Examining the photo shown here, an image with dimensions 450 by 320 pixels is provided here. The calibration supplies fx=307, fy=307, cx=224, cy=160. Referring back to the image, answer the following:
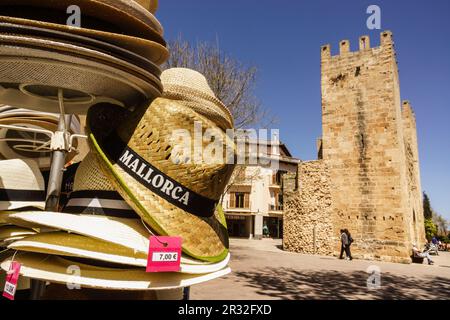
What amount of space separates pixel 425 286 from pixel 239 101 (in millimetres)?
7705

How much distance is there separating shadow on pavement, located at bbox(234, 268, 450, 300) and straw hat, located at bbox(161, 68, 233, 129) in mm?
5230

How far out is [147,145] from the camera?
1.43 meters

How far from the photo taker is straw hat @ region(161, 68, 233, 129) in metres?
1.73

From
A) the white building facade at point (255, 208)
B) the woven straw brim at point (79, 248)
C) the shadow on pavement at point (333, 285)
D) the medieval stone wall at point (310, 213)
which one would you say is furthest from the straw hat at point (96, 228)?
the white building facade at point (255, 208)

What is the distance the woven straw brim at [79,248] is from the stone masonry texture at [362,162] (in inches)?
591

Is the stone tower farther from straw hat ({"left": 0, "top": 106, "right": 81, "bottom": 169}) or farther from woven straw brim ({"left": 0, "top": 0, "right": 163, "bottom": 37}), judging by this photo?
woven straw brim ({"left": 0, "top": 0, "right": 163, "bottom": 37})

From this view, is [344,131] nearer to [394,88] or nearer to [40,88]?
[394,88]

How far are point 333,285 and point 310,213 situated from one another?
8576 mm

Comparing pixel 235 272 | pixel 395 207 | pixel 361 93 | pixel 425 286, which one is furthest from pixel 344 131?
pixel 235 272

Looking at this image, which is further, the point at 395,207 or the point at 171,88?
the point at 395,207

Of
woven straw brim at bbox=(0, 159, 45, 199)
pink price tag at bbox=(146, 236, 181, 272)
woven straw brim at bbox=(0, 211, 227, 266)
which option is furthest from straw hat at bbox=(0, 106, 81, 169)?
pink price tag at bbox=(146, 236, 181, 272)

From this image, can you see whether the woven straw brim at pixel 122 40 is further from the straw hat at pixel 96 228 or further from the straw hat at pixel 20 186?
the straw hat at pixel 20 186

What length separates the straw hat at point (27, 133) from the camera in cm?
194
